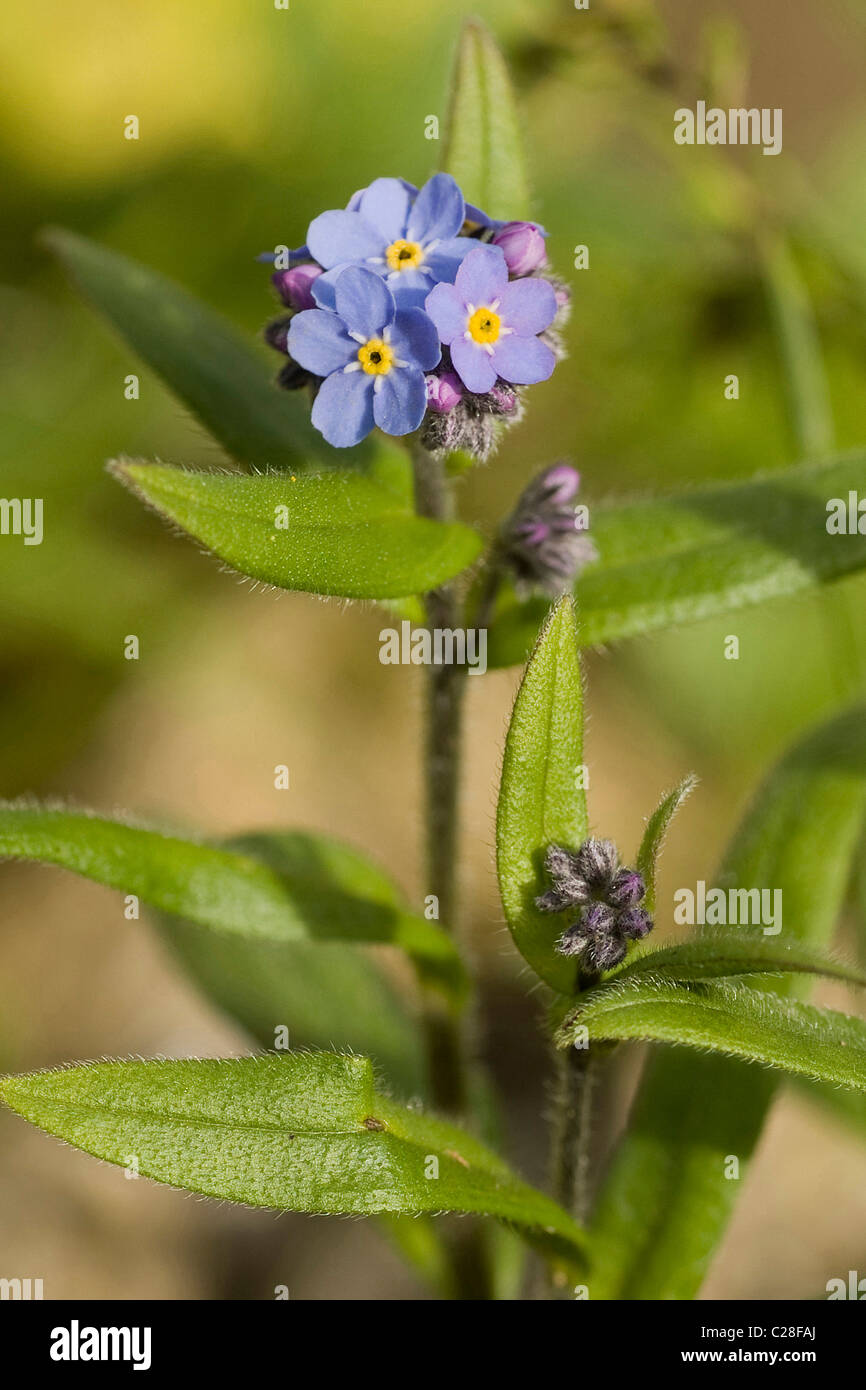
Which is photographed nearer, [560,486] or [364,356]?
[364,356]

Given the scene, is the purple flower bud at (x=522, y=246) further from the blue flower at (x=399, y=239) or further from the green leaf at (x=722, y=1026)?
the green leaf at (x=722, y=1026)

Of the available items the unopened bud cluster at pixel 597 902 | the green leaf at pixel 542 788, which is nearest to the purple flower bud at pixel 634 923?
the unopened bud cluster at pixel 597 902

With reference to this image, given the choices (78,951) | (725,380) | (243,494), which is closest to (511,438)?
(725,380)

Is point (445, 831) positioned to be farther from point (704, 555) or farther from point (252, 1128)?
point (252, 1128)

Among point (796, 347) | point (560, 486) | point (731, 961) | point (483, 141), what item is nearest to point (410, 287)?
point (560, 486)

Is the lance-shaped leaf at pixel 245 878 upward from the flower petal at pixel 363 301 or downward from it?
downward

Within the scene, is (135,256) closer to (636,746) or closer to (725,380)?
(725,380)
